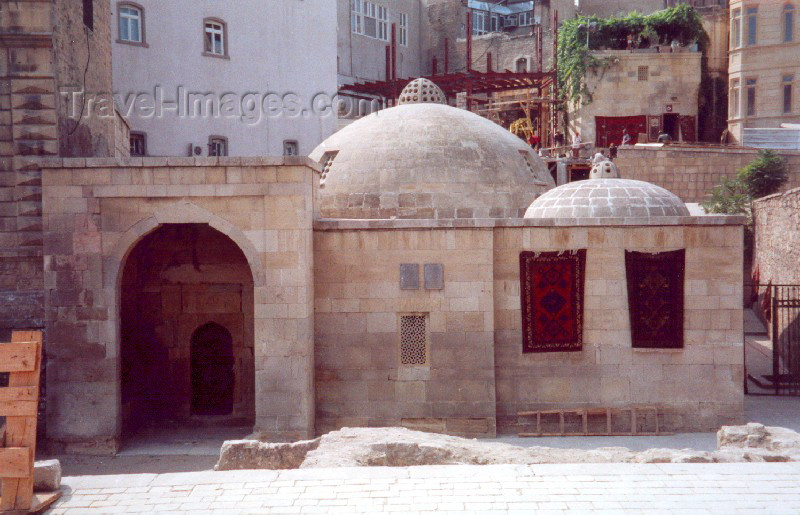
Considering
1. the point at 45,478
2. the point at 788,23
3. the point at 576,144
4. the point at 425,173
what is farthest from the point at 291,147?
the point at 45,478

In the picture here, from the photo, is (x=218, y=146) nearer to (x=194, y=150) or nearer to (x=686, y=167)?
(x=194, y=150)

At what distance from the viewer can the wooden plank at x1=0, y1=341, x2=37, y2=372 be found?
21.1 ft

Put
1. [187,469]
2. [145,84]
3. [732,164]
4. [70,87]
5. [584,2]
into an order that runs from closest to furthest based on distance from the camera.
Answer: [187,469] → [70,87] → [145,84] → [732,164] → [584,2]

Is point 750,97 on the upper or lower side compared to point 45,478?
upper

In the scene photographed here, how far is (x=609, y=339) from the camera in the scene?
42.5 feet

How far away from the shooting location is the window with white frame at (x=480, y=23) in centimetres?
4169

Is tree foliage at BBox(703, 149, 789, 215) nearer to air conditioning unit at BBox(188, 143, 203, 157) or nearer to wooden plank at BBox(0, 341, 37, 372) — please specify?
air conditioning unit at BBox(188, 143, 203, 157)

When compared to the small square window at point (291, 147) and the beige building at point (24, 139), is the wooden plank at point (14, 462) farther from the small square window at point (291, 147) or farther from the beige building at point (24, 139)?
the small square window at point (291, 147)

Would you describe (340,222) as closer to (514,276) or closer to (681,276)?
(514,276)

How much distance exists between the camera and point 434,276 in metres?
12.9

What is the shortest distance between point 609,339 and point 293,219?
538cm

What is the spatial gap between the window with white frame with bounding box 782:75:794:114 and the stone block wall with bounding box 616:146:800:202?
4.04 metres

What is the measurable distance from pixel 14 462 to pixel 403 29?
36.3 m

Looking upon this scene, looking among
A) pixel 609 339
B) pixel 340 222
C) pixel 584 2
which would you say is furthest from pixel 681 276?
pixel 584 2
